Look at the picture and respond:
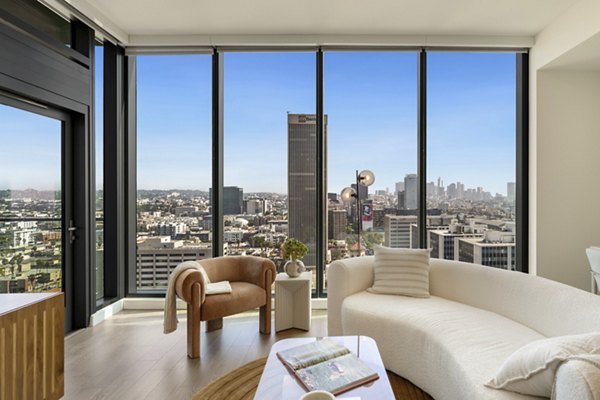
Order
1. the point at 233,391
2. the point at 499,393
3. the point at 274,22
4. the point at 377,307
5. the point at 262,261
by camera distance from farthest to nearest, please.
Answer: the point at 274,22 → the point at 262,261 → the point at 377,307 → the point at 233,391 → the point at 499,393

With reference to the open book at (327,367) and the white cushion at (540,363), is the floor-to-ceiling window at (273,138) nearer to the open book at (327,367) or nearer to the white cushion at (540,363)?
the open book at (327,367)

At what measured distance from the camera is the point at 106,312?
3.41 metres

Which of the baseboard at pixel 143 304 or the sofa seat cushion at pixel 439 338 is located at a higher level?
the sofa seat cushion at pixel 439 338

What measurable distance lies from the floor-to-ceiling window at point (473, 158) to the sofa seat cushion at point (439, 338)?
1523 millimetres

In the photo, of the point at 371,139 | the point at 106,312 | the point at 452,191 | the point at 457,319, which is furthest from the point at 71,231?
the point at 452,191

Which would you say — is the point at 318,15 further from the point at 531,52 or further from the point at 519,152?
the point at 519,152

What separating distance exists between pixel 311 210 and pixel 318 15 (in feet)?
6.62

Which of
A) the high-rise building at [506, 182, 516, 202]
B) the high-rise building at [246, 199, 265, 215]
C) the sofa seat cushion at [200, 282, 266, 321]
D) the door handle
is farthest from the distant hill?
the high-rise building at [506, 182, 516, 202]

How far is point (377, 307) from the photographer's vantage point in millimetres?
2445

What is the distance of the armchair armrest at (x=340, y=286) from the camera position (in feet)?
8.91

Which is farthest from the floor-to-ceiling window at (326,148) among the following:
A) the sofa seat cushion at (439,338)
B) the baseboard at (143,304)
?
the sofa seat cushion at (439,338)

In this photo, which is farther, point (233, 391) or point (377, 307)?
point (377, 307)

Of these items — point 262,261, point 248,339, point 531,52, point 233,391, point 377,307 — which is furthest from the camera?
point 531,52

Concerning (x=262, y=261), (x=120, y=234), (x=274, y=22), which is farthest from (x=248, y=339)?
(x=274, y=22)
